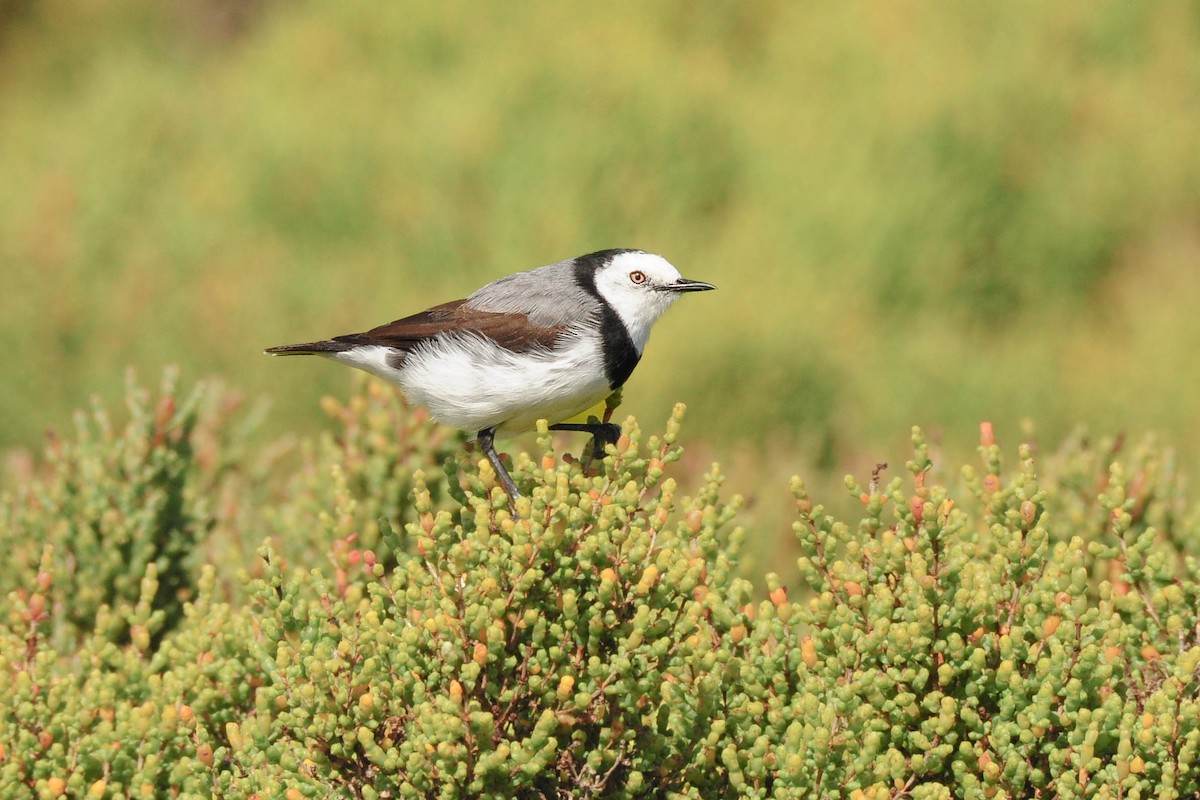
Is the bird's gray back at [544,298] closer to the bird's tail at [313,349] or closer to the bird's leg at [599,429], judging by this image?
the bird's leg at [599,429]

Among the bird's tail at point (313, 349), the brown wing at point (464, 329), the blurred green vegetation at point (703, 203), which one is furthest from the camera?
the blurred green vegetation at point (703, 203)

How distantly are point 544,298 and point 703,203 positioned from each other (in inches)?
289

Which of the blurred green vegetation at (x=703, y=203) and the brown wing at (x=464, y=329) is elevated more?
the blurred green vegetation at (x=703, y=203)

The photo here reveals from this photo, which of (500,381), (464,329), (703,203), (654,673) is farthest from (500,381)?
(703,203)

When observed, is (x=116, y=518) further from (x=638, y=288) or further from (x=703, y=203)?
(x=703, y=203)

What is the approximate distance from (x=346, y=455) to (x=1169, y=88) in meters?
9.53

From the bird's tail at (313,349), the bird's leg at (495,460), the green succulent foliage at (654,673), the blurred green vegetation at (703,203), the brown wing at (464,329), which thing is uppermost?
the blurred green vegetation at (703,203)

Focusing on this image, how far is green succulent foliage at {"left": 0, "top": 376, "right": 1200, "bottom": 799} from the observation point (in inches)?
123

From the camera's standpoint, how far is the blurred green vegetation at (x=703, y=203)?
906cm

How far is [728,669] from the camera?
11.1 feet

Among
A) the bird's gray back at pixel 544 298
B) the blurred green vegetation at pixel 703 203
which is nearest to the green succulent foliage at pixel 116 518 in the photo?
the bird's gray back at pixel 544 298

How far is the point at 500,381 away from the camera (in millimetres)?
4137

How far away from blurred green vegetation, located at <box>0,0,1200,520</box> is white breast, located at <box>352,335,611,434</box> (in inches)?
141

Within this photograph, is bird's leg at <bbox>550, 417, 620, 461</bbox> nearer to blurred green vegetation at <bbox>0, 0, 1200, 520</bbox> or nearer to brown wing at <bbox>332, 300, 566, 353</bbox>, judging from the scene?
A: brown wing at <bbox>332, 300, 566, 353</bbox>
